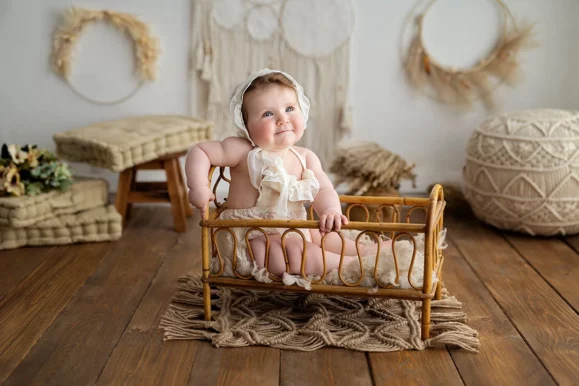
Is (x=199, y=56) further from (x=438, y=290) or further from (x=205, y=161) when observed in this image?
(x=438, y=290)

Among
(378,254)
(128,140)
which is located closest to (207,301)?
(378,254)

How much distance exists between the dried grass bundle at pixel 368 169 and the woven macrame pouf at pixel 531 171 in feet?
1.06

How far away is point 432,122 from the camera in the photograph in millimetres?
3146

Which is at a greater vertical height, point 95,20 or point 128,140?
point 95,20

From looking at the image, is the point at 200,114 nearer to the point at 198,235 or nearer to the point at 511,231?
the point at 198,235

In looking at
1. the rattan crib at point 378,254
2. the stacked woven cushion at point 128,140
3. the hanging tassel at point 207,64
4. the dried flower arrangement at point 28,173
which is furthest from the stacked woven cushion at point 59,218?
the rattan crib at point 378,254

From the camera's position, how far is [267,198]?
1.84 m

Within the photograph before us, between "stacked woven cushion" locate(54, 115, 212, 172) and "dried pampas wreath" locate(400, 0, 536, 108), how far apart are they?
1.00 m

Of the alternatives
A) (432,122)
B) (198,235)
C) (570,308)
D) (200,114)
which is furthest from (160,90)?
(570,308)

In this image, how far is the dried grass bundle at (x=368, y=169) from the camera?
2.62m

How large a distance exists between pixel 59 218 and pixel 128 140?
0.39 metres

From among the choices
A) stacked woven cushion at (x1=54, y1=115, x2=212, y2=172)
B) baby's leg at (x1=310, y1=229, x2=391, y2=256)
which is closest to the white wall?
stacked woven cushion at (x1=54, y1=115, x2=212, y2=172)

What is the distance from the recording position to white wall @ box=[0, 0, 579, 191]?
2.99 metres

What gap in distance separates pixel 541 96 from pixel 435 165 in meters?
0.58
